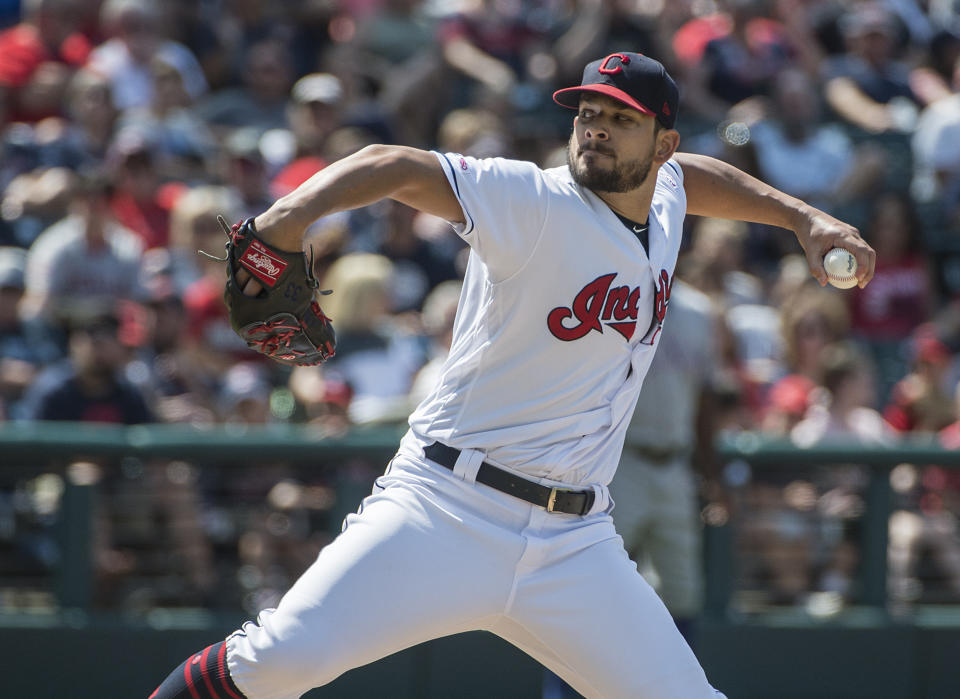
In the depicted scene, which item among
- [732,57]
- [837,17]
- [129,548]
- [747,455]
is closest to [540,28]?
[732,57]

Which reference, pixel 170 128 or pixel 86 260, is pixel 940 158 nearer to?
pixel 170 128

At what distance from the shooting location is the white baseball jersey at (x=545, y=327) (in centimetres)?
324

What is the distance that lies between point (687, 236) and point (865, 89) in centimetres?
252

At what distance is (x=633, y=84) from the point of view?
3348mm

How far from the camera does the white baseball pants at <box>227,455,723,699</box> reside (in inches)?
126

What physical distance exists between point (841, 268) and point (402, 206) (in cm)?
465

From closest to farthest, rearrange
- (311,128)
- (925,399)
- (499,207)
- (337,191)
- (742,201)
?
(337,191)
(499,207)
(742,201)
(925,399)
(311,128)

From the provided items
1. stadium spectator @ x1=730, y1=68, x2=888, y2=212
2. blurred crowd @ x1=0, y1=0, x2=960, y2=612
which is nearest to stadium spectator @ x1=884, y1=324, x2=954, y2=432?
blurred crowd @ x1=0, y1=0, x2=960, y2=612

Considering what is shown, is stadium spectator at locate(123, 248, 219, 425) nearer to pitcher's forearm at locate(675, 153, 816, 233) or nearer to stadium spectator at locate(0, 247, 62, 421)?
stadium spectator at locate(0, 247, 62, 421)

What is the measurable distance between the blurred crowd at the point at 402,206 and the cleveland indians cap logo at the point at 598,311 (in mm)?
1951

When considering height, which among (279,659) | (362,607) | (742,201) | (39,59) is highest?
(39,59)

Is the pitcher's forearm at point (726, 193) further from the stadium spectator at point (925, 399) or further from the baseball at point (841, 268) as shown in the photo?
the stadium spectator at point (925, 399)

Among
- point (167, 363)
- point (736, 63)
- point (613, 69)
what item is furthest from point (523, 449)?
point (736, 63)

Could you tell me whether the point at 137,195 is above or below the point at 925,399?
above
